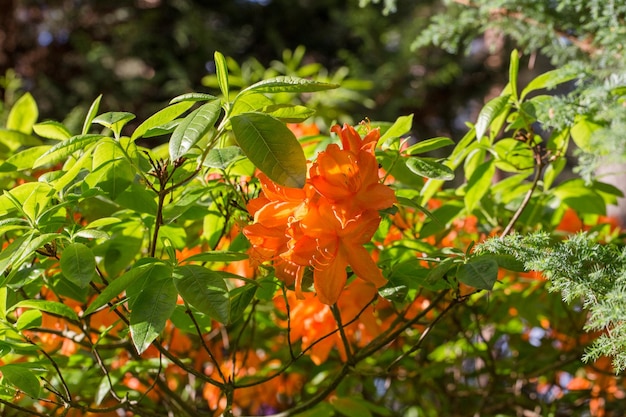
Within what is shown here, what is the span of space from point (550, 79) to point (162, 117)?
46 centimetres

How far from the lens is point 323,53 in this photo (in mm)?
3938

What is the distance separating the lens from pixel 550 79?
887mm

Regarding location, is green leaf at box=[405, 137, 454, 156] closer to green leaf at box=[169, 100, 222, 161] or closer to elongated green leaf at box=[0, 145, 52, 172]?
green leaf at box=[169, 100, 222, 161]

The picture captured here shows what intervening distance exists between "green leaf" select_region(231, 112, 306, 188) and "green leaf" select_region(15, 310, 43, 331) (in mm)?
320

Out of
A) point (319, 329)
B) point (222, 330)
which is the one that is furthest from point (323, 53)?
point (319, 329)

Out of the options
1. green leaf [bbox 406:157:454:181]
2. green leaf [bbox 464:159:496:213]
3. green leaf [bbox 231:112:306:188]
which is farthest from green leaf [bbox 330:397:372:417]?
green leaf [bbox 231:112:306:188]

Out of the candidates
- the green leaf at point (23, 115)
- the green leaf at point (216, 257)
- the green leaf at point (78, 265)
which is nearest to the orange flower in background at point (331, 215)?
the green leaf at point (216, 257)

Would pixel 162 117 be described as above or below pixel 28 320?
above

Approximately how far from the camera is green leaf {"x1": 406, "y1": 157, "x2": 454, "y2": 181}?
74cm

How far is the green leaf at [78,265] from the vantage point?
0.64 m

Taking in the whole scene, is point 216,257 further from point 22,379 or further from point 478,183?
point 478,183

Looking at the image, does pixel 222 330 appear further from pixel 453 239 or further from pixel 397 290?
pixel 397 290

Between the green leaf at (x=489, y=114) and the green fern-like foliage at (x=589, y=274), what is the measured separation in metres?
0.14

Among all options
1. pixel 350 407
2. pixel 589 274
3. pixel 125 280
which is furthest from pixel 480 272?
pixel 350 407
